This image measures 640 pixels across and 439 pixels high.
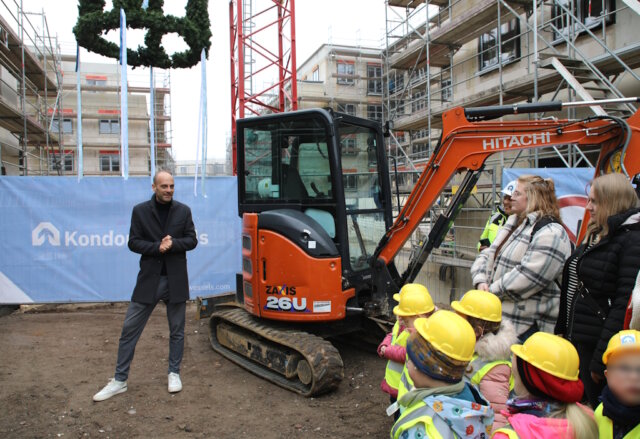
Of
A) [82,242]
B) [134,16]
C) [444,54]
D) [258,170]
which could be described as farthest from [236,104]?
[258,170]

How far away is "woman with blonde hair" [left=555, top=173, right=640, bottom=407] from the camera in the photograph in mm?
2467

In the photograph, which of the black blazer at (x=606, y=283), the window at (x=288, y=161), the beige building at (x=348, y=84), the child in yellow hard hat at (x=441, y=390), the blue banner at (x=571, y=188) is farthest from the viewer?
the beige building at (x=348, y=84)

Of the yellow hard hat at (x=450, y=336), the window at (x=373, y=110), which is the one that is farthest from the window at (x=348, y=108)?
the yellow hard hat at (x=450, y=336)

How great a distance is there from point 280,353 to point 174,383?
1.06 m

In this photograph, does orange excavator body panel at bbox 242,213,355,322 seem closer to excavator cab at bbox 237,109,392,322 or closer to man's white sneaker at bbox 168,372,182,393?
excavator cab at bbox 237,109,392,322

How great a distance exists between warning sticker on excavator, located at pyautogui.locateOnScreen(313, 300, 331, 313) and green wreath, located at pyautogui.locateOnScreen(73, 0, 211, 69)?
7736 millimetres

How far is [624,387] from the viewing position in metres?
1.61

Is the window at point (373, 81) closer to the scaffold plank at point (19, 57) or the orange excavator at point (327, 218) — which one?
the scaffold plank at point (19, 57)

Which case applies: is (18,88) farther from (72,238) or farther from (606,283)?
(606,283)

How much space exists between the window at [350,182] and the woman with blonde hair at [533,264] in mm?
1917

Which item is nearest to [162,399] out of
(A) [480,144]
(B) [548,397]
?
(B) [548,397]

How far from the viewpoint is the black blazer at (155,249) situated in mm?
4516

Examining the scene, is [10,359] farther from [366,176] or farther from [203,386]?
[366,176]

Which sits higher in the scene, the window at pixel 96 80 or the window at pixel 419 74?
the window at pixel 96 80
